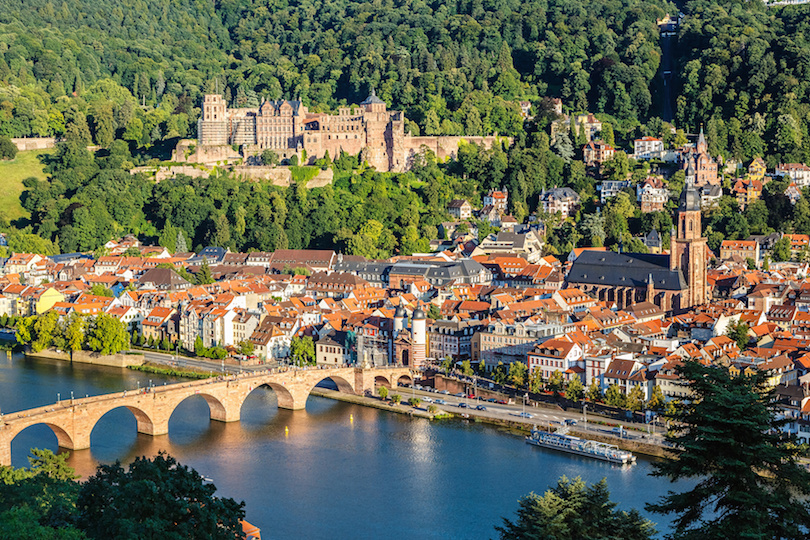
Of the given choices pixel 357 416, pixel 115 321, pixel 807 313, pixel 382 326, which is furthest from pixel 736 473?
pixel 115 321

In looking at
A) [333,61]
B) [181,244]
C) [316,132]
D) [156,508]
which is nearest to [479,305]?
[181,244]

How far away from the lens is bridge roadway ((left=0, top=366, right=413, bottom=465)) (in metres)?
29.0

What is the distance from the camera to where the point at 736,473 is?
1134cm

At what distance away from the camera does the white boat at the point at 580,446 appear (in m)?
28.9

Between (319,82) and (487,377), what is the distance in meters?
50.3

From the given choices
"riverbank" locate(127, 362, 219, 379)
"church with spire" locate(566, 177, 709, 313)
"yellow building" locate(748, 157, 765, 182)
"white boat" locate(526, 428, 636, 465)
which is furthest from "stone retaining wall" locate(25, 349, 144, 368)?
"yellow building" locate(748, 157, 765, 182)

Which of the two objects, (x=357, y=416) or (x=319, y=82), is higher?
(x=319, y=82)

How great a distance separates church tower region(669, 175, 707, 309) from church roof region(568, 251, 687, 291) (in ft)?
1.61

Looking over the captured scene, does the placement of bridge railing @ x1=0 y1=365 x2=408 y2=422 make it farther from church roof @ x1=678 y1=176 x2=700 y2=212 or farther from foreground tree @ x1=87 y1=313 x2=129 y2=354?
church roof @ x1=678 y1=176 x2=700 y2=212

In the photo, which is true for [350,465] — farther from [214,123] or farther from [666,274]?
[214,123]

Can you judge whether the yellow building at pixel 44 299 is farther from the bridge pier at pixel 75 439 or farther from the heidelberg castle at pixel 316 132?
the bridge pier at pixel 75 439

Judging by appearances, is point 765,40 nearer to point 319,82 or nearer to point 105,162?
point 319,82

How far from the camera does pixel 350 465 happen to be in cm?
2866

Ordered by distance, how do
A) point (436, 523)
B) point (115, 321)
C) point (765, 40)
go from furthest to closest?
point (765, 40) → point (115, 321) → point (436, 523)
